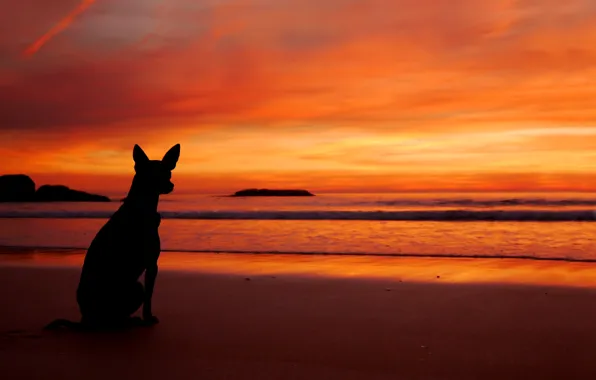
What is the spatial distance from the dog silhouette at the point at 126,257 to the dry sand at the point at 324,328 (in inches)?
Answer: 7.9

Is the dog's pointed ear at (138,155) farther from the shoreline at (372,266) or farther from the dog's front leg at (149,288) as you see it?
the shoreline at (372,266)

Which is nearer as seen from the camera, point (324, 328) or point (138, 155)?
point (138, 155)

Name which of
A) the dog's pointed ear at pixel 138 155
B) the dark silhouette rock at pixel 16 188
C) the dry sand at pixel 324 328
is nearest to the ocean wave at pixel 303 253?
the dry sand at pixel 324 328

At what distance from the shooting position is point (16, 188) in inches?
3260

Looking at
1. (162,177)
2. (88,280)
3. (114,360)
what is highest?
(162,177)

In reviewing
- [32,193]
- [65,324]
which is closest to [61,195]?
[32,193]

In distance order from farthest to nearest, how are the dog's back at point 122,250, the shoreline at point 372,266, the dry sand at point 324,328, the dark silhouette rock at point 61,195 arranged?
the dark silhouette rock at point 61,195 → the shoreline at point 372,266 → the dog's back at point 122,250 → the dry sand at point 324,328

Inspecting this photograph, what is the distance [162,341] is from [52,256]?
26.5ft

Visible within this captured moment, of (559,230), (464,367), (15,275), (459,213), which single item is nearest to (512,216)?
(459,213)

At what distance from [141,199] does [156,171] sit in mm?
275

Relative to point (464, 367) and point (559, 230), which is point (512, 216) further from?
point (464, 367)

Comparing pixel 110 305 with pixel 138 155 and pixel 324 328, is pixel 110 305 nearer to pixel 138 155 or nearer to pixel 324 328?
pixel 138 155

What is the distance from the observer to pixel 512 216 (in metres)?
25.4

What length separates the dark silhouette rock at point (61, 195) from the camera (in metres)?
80.0
